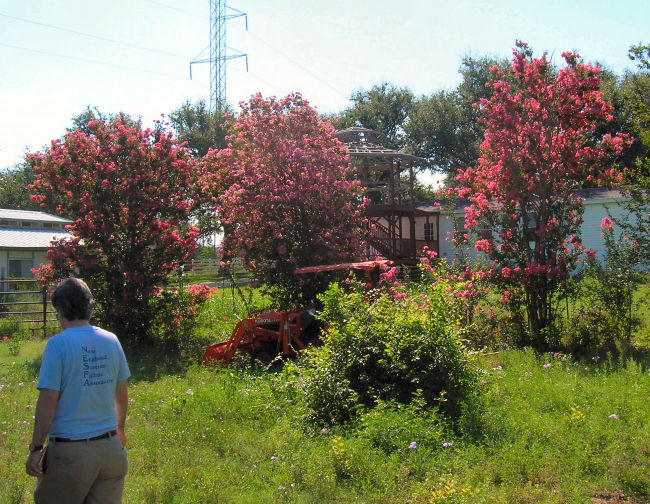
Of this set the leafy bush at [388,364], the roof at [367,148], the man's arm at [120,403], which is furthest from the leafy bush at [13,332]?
the roof at [367,148]

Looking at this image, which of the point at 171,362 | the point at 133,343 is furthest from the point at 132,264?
the point at 171,362

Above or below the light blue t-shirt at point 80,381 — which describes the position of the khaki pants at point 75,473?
below

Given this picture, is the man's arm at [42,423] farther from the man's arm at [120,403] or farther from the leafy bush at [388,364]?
the leafy bush at [388,364]

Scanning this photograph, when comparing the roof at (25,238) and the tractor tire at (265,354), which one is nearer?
the tractor tire at (265,354)

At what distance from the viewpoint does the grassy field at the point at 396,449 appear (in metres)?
4.84

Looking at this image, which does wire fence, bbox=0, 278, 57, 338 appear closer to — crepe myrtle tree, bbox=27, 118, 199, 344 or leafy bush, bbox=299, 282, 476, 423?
crepe myrtle tree, bbox=27, 118, 199, 344

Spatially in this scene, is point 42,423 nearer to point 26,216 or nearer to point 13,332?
point 13,332

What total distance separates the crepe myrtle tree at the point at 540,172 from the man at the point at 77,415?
7.83 m

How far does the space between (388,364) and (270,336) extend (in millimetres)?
4130

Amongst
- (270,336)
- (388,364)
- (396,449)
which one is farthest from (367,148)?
(396,449)

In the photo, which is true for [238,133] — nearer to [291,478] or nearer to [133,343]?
[133,343]

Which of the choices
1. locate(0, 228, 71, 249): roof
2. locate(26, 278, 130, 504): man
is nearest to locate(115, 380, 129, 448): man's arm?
locate(26, 278, 130, 504): man

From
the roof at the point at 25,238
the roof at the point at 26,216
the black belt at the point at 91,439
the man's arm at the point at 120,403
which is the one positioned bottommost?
the black belt at the point at 91,439

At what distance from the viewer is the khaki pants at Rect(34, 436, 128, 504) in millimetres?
3383
